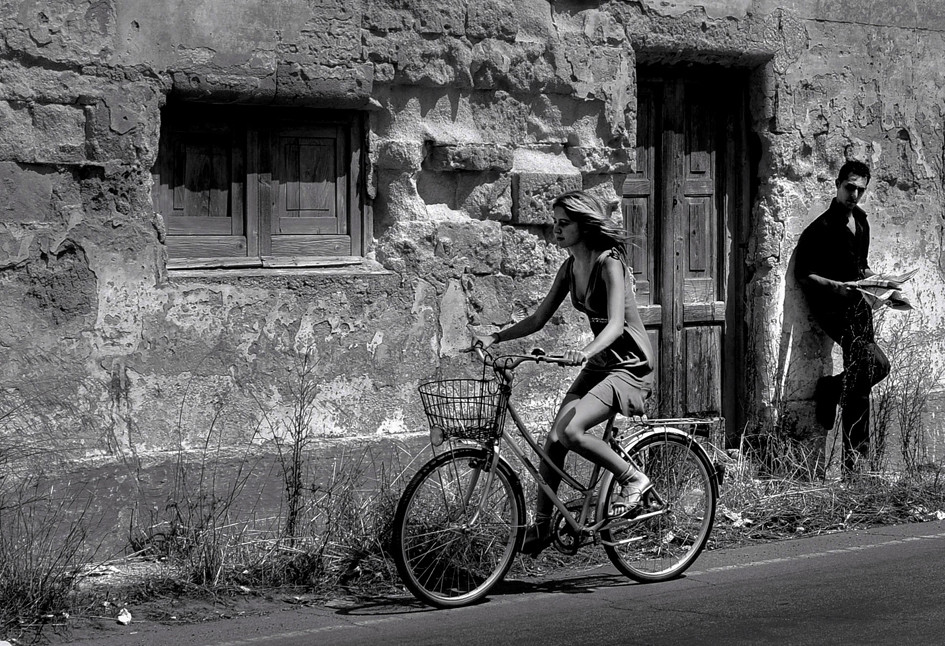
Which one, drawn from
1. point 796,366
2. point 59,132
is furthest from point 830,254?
point 59,132

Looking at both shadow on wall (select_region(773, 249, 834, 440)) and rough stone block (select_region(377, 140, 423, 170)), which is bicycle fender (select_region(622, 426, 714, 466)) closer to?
rough stone block (select_region(377, 140, 423, 170))

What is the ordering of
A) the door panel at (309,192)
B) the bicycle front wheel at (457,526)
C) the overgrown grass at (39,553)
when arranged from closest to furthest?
the overgrown grass at (39,553), the bicycle front wheel at (457,526), the door panel at (309,192)

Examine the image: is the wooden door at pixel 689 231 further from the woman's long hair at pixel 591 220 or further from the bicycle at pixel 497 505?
the woman's long hair at pixel 591 220

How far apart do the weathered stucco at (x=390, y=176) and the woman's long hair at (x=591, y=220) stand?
5.50 feet

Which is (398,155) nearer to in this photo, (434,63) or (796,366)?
(434,63)

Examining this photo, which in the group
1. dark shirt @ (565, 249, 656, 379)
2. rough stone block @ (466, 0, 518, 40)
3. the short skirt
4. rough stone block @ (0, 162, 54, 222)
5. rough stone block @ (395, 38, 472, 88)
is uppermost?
rough stone block @ (466, 0, 518, 40)

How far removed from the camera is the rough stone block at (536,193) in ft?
26.4

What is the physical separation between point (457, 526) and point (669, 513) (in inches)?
47.9

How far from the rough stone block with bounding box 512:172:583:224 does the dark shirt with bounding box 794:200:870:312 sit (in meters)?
1.94

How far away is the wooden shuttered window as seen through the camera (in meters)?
7.18

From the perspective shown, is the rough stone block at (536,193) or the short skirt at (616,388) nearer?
the short skirt at (616,388)

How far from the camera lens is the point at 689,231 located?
908 centimetres

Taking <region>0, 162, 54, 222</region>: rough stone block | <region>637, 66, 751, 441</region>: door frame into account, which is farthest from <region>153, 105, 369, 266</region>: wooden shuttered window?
<region>637, 66, 751, 441</region>: door frame

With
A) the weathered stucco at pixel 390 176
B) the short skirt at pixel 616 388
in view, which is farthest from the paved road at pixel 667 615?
the weathered stucco at pixel 390 176
